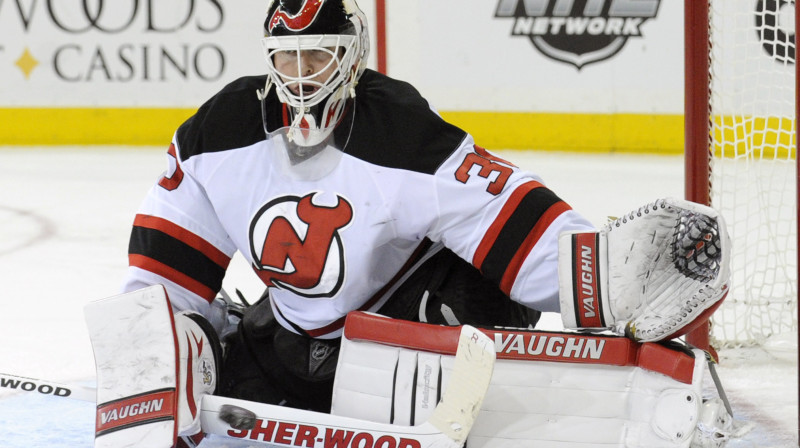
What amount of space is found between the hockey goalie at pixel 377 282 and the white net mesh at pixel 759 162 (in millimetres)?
875

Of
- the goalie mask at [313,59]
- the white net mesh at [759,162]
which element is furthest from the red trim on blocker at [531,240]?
the white net mesh at [759,162]

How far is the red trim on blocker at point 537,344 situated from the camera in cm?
169

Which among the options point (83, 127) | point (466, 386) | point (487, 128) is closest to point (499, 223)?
point (466, 386)

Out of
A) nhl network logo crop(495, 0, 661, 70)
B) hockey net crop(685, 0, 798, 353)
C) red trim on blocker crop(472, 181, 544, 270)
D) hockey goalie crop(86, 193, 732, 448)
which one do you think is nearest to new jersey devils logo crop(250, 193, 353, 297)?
hockey goalie crop(86, 193, 732, 448)

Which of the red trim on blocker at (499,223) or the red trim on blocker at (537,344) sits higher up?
the red trim on blocker at (499,223)

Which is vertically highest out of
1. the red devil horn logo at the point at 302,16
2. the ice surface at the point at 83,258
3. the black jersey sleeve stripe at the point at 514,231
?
the red devil horn logo at the point at 302,16

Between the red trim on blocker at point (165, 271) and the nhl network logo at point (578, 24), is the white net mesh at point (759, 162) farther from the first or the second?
the nhl network logo at point (578, 24)

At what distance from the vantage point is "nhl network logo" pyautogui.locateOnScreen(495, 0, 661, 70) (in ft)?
17.3

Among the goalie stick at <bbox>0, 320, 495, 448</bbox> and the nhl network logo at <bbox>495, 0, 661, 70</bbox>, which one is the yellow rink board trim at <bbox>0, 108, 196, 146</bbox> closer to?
the nhl network logo at <bbox>495, 0, 661, 70</bbox>

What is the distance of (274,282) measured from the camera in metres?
1.93

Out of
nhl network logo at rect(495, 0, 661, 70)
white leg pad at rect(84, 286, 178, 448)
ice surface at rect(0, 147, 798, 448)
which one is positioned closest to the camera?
white leg pad at rect(84, 286, 178, 448)

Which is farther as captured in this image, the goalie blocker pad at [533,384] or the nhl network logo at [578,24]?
the nhl network logo at [578,24]

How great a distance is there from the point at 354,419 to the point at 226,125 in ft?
1.82

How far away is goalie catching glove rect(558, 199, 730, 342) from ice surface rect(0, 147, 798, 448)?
20 centimetres
